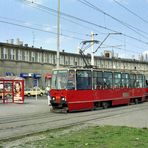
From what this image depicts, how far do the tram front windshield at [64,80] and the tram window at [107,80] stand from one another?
5032mm

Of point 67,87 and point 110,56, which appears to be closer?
point 67,87

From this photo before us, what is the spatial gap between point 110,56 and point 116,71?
74.6m

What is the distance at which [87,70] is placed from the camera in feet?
96.9

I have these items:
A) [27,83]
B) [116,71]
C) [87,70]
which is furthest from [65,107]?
[27,83]

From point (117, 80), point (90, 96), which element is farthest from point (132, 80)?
point (90, 96)

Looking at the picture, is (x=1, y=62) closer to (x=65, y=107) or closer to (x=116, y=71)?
(x=116, y=71)

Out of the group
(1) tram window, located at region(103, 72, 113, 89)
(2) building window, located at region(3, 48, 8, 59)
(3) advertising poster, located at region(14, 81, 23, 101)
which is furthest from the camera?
(2) building window, located at region(3, 48, 8, 59)

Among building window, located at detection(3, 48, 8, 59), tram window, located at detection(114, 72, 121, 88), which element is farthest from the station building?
tram window, located at detection(114, 72, 121, 88)

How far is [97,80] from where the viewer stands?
30969 mm

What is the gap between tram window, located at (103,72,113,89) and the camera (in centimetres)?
3231

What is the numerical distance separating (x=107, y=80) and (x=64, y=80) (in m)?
5.88

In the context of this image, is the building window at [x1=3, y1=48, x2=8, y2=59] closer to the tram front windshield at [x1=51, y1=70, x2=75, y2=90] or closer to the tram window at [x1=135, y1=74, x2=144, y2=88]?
the tram window at [x1=135, y1=74, x2=144, y2=88]

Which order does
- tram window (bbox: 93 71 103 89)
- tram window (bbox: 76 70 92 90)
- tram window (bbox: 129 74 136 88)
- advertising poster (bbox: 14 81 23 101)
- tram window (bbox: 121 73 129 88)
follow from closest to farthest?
tram window (bbox: 76 70 92 90) < tram window (bbox: 93 71 103 89) < tram window (bbox: 121 73 129 88) < tram window (bbox: 129 74 136 88) < advertising poster (bbox: 14 81 23 101)

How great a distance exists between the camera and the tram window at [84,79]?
28320 mm
